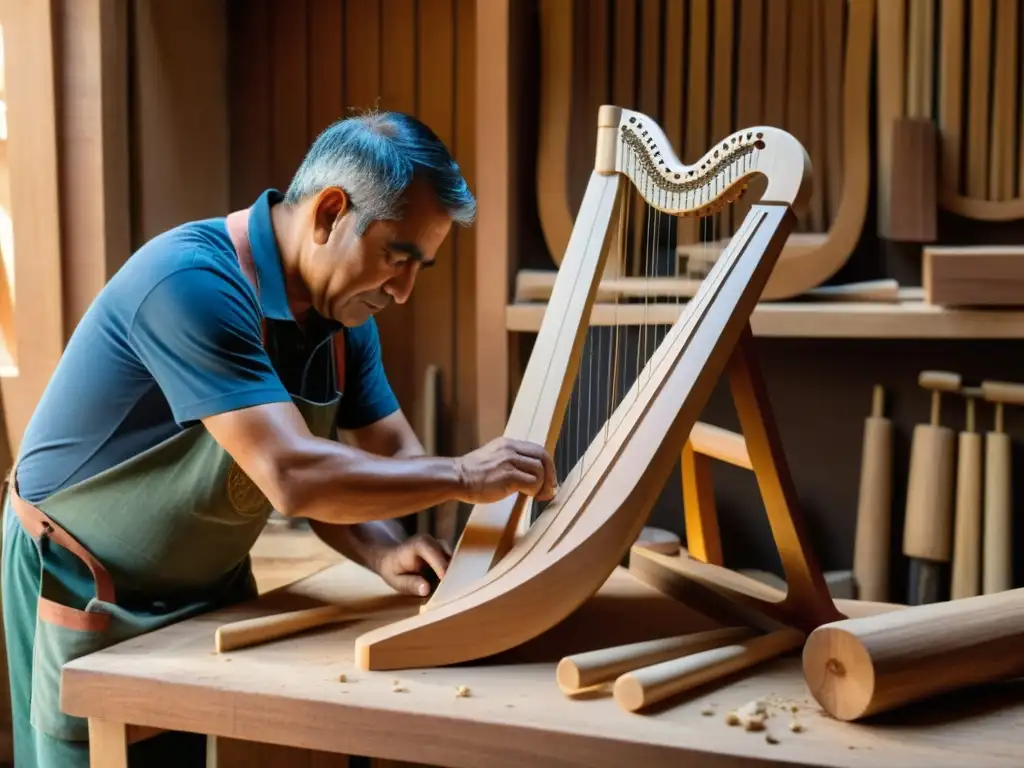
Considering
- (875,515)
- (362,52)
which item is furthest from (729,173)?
(362,52)

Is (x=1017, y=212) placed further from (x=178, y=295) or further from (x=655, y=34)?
(x=178, y=295)

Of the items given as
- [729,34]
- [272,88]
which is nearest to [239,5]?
[272,88]

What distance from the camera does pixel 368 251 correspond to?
1618mm

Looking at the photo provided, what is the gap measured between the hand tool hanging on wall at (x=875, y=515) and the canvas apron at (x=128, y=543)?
1.43 metres

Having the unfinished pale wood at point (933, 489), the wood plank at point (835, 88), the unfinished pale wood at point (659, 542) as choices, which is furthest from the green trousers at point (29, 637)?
the wood plank at point (835, 88)

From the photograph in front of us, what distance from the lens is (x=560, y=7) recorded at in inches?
103

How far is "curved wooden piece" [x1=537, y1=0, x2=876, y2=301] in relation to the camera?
8.07 feet

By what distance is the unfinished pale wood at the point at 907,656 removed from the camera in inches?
47.9

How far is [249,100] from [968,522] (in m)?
2.19

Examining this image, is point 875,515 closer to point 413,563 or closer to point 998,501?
point 998,501

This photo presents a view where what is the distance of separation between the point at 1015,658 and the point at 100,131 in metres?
2.10

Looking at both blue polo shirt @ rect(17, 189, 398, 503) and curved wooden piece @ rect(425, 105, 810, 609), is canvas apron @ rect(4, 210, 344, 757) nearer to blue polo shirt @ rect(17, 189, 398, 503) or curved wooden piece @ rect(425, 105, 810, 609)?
blue polo shirt @ rect(17, 189, 398, 503)

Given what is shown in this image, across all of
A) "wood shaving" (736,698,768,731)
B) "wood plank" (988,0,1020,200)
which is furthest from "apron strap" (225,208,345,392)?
"wood plank" (988,0,1020,200)

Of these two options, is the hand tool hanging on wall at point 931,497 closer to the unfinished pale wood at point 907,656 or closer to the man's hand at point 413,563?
the unfinished pale wood at point 907,656
